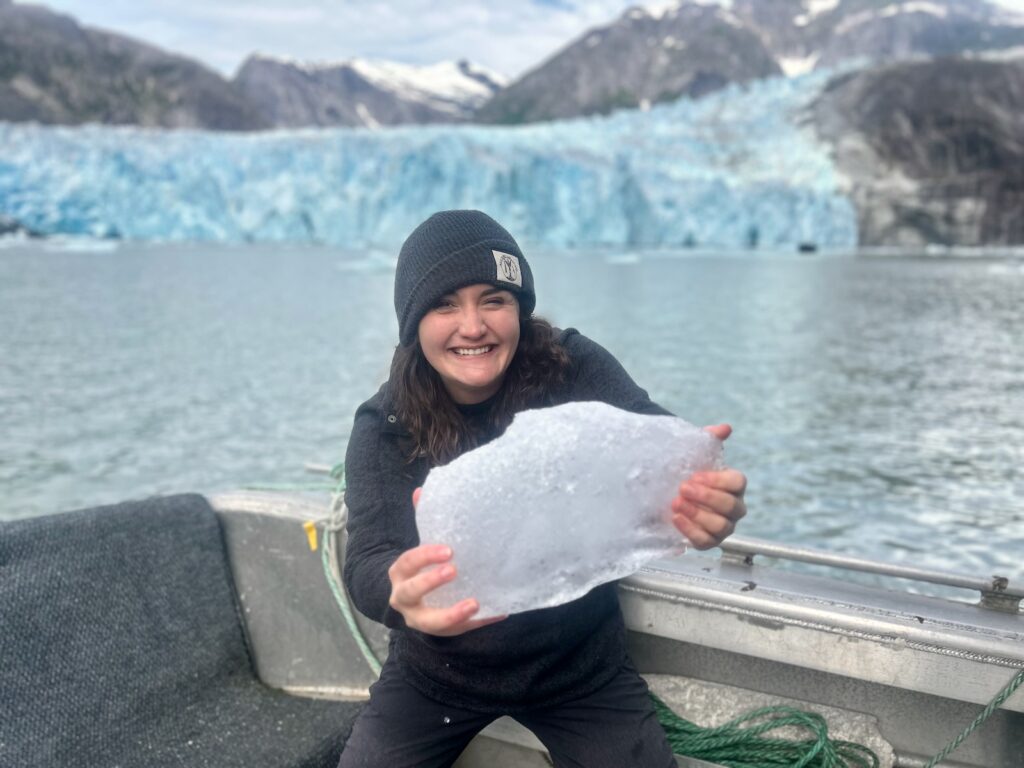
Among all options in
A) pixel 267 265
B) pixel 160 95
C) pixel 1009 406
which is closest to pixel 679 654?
pixel 1009 406

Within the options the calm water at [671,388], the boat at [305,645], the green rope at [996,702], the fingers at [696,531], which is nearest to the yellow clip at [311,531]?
the boat at [305,645]

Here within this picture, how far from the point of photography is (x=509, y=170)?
26453mm

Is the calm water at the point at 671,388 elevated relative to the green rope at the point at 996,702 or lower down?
lower down

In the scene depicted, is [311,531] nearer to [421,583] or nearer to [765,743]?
[421,583]

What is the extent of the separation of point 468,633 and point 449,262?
54 cm

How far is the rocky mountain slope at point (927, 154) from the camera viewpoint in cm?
3353

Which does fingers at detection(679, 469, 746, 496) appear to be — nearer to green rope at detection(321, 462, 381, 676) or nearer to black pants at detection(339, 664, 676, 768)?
black pants at detection(339, 664, 676, 768)

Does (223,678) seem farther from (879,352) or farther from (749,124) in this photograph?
(749,124)

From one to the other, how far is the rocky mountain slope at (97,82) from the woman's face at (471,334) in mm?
62723

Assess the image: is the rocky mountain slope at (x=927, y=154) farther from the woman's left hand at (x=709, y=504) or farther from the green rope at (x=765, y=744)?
the woman's left hand at (x=709, y=504)

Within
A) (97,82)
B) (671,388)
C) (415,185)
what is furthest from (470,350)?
(97,82)

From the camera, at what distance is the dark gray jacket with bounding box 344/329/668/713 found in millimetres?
1183

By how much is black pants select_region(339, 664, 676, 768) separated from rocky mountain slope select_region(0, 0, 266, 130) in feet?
206

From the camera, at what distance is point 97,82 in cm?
6031
